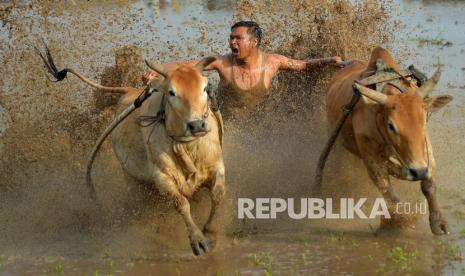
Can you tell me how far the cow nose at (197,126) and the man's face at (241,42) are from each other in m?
2.00

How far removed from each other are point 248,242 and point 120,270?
3.34 ft

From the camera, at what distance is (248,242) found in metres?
6.86

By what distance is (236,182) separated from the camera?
7.81 m

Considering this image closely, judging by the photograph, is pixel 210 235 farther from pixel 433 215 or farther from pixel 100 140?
pixel 433 215

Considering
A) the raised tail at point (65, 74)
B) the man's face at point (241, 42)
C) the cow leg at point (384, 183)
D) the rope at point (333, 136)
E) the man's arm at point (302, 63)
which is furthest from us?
the man's arm at point (302, 63)

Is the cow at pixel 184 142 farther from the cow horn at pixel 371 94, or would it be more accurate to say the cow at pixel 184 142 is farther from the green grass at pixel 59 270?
the cow horn at pixel 371 94

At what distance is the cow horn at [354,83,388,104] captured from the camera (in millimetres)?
6281

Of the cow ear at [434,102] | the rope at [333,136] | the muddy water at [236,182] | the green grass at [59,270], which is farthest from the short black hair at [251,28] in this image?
the green grass at [59,270]

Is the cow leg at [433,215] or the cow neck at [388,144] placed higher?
the cow neck at [388,144]

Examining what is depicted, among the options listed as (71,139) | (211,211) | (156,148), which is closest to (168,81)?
(156,148)

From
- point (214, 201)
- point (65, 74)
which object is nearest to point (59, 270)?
point (214, 201)

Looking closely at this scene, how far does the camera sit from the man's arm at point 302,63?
8.05m

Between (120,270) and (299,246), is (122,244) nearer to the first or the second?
(120,270)

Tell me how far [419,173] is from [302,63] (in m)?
2.41
